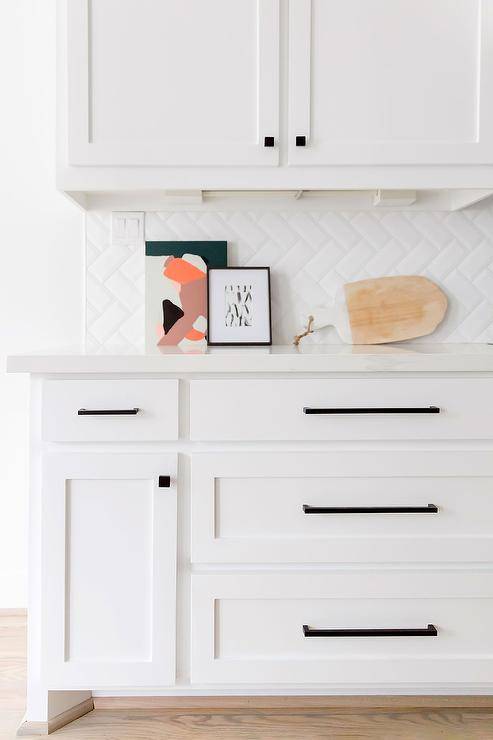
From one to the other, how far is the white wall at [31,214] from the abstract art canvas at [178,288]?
28 centimetres

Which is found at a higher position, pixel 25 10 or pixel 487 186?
pixel 25 10

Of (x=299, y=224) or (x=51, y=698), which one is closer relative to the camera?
(x=51, y=698)

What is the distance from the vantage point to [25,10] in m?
2.12

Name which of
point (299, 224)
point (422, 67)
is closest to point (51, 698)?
point (299, 224)

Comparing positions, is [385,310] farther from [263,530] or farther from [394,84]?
[263,530]

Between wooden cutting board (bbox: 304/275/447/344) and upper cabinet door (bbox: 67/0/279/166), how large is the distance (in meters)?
0.55

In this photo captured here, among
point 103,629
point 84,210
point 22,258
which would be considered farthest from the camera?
point 22,258

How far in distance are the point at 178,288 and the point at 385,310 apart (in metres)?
0.66

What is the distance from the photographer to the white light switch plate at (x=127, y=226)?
2072 mm

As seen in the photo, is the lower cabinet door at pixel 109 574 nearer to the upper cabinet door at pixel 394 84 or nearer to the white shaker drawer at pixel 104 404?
the white shaker drawer at pixel 104 404

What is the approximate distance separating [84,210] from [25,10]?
0.71m

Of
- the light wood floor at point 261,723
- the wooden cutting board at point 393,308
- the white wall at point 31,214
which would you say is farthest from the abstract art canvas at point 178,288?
the light wood floor at point 261,723

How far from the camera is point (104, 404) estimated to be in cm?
154

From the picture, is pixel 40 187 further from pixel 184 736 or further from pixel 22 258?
pixel 184 736
